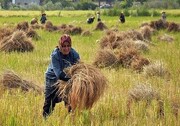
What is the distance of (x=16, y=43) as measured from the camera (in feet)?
52.9

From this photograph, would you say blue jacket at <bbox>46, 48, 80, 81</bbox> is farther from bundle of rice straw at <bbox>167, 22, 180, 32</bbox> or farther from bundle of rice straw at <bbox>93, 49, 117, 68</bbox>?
bundle of rice straw at <bbox>167, 22, 180, 32</bbox>

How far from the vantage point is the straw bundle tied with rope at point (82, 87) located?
6051mm

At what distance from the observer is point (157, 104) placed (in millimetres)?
7355

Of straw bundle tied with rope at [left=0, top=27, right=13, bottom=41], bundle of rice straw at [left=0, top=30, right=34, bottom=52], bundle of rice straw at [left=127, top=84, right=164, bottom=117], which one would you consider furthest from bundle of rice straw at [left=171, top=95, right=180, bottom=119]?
straw bundle tied with rope at [left=0, top=27, right=13, bottom=41]

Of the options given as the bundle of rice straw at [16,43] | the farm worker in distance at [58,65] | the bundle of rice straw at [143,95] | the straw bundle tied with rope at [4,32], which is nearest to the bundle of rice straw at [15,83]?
the bundle of rice straw at [143,95]

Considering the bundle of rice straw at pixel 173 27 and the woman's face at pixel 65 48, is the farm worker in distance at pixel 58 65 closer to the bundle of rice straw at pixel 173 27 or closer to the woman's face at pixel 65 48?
the woman's face at pixel 65 48

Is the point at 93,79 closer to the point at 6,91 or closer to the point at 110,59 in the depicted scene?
the point at 6,91

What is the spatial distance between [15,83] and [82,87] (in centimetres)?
324

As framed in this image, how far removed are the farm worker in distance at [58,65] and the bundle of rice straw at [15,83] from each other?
198 centimetres

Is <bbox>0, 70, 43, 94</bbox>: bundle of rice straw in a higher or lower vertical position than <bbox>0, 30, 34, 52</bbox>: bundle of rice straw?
higher

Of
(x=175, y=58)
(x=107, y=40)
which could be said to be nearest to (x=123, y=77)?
(x=175, y=58)

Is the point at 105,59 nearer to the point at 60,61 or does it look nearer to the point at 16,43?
the point at 16,43

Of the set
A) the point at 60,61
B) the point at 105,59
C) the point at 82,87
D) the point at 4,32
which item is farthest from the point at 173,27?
the point at 82,87

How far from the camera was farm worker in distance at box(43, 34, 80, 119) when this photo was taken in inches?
252
